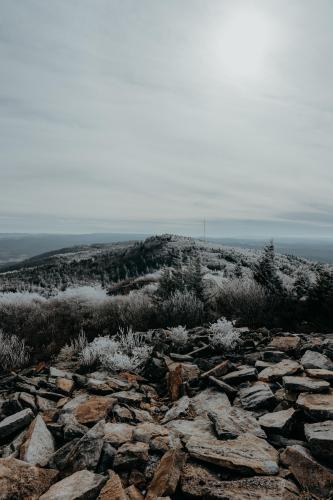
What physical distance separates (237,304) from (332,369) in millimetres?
4241

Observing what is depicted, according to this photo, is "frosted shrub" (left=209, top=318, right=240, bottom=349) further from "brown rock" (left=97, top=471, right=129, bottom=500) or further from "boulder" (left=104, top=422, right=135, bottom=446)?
"brown rock" (left=97, top=471, right=129, bottom=500)

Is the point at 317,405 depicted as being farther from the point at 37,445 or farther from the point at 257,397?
the point at 37,445

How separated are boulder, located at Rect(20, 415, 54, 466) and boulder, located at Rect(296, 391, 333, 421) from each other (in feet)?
8.60

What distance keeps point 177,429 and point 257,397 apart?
106 centimetres

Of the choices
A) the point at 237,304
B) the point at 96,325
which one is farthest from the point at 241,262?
the point at 96,325

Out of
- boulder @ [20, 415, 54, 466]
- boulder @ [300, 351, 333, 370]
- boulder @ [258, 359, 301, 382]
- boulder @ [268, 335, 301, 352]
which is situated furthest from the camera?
boulder @ [268, 335, 301, 352]

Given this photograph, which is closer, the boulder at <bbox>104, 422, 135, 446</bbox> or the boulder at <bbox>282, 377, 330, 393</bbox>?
the boulder at <bbox>104, 422, 135, 446</bbox>

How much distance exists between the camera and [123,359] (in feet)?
18.8

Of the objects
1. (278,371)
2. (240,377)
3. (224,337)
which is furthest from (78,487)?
(224,337)

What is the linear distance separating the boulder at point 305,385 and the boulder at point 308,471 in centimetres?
111

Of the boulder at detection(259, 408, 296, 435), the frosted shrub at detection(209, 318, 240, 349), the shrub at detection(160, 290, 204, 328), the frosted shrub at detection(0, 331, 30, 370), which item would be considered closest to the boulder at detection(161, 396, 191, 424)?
the boulder at detection(259, 408, 296, 435)

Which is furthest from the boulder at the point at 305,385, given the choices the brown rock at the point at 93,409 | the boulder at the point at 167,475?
the brown rock at the point at 93,409

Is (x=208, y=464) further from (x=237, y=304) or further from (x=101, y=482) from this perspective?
(x=237, y=304)

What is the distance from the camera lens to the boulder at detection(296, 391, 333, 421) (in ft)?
12.0
